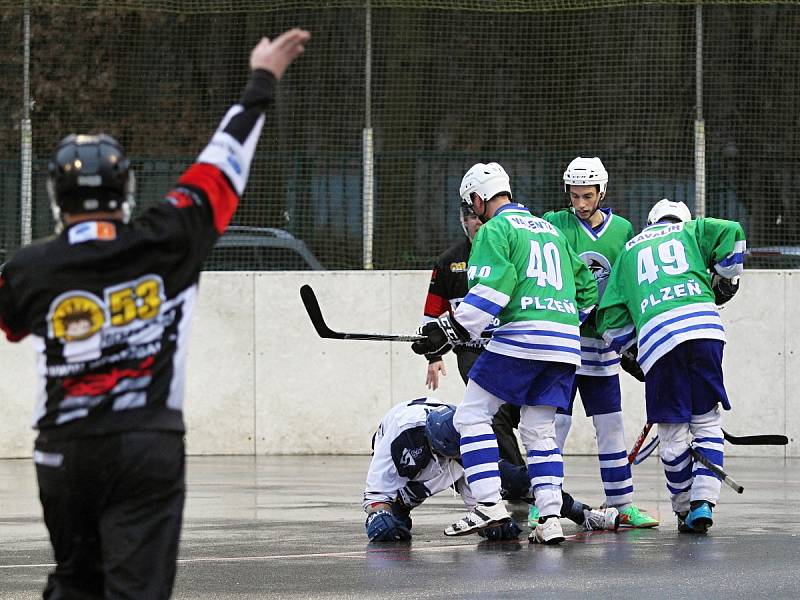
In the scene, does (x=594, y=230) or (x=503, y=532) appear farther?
(x=594, y=230)

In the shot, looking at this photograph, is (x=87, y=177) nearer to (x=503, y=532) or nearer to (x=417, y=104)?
(x=503, y=532)

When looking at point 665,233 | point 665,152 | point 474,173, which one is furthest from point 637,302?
point 665,152

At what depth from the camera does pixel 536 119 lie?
1409 cm

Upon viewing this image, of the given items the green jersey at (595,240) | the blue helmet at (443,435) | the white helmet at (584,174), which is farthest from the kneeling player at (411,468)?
the white helmet at (584,174)

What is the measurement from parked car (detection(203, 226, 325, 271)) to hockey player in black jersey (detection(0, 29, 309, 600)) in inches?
397

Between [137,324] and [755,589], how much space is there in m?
3.46

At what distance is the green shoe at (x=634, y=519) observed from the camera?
9.05 meters

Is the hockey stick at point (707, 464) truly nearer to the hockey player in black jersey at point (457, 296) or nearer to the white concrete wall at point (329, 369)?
the hockey player in black jersey at point (457, 296)

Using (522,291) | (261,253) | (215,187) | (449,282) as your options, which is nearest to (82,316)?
(215,187)

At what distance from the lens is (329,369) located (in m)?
14.1

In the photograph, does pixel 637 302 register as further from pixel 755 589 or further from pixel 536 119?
pixel 536 119

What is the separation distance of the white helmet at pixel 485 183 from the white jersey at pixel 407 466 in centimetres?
117

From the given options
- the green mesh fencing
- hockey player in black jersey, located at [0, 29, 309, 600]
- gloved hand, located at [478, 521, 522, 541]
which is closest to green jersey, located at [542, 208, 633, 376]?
gloved hand, located at [478, 521, 522, 541]

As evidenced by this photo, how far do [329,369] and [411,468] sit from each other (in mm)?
5607
